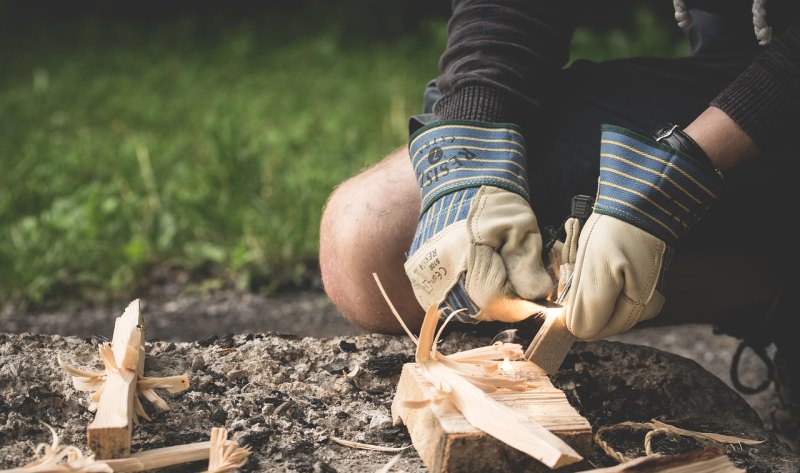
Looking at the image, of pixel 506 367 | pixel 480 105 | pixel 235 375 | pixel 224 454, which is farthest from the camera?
pixel 480 105

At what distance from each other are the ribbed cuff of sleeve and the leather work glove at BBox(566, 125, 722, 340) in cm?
32

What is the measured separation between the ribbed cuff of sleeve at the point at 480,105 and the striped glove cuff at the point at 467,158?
0.36ft

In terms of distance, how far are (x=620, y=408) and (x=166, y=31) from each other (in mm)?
6987

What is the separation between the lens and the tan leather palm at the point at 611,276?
1.51m

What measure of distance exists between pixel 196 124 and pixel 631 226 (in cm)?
377

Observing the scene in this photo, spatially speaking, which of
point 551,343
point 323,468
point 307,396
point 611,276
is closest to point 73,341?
point 307,396

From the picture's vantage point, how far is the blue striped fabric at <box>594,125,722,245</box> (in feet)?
5.08

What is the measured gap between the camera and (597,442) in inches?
59.5

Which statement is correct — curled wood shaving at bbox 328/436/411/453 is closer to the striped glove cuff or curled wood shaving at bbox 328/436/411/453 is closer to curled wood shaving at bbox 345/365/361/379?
curled wood shaving at bbox 345/365/361/379

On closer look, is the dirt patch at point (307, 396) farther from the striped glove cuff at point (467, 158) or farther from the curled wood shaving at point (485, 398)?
the striped glove cuff at point (467, 158)

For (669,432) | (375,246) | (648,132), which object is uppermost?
(648,132)

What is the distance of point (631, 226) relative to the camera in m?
1.54

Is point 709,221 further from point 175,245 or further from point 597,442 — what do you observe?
point 175,245

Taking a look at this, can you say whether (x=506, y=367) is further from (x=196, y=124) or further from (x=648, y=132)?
(x=196, y=124)
